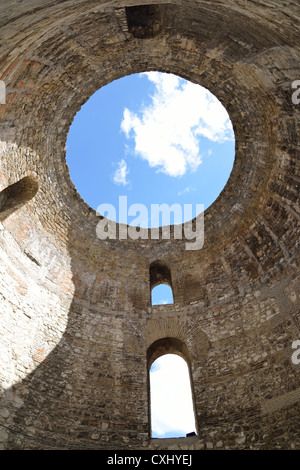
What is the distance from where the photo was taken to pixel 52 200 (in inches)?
361

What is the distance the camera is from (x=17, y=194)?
877 centimetres

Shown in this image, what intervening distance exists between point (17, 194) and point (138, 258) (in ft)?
11.6

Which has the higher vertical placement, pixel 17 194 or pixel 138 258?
pixel 17 194

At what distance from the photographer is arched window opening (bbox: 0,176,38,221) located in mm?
8320

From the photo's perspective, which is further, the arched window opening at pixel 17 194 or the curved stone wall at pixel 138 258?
the arched window opening at pixel 17 194

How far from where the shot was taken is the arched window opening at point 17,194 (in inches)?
328

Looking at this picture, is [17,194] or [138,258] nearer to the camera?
[17,194]

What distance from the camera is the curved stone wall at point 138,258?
633 centimetres

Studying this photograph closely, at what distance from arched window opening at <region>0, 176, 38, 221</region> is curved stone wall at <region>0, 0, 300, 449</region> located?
6 cm

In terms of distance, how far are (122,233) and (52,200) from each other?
2219 millimetres

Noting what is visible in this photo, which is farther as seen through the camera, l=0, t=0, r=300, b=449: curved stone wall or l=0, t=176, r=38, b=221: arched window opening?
l=0, t=176, r=38, b=221: arched window opening

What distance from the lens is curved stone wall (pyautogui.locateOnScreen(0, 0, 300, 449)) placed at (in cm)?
633

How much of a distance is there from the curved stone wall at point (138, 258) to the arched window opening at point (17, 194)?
0.21ft

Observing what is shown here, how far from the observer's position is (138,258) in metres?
10.2
